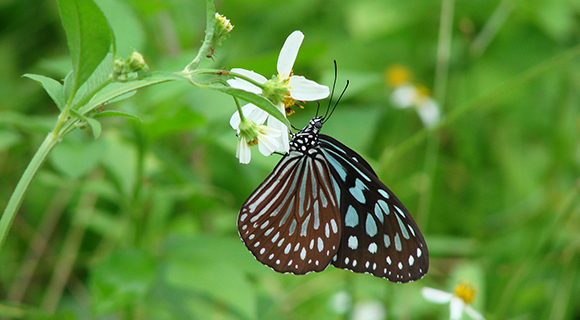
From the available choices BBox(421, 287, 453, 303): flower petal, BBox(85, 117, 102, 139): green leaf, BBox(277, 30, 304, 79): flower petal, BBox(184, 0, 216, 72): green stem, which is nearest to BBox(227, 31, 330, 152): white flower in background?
BBox(277, 30, 304, 79): flower petal

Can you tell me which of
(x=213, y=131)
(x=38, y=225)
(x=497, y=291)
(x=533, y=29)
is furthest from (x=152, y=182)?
(x=533, y=29)

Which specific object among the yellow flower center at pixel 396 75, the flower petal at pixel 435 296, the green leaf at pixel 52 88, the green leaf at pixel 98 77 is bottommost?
the flower petal at pixel 435 296

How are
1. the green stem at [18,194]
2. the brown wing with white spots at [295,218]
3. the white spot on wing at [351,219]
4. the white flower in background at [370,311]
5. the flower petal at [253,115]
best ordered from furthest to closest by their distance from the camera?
the white flower in background at [370,311]
the white spot on wing at [351,219]
the brown wing with white spots at [295,218]
the flower petal at [253,115]
the green stem at [18,194]

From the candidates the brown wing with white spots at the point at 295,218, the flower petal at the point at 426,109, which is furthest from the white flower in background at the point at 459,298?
the flower petal at the point at 426,109

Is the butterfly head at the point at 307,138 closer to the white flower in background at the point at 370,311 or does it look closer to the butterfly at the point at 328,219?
the butterfly at the point at 328,219

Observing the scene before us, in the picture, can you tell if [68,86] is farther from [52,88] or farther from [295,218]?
[295,218]

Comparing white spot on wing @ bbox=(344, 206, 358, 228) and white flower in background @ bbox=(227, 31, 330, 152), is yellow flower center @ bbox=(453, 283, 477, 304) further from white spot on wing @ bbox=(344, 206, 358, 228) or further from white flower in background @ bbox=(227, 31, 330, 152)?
white flower in background @ bbox=(227, 31, 330, 152)
